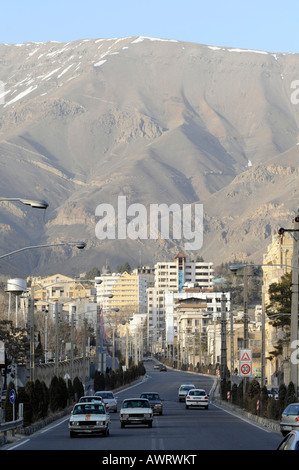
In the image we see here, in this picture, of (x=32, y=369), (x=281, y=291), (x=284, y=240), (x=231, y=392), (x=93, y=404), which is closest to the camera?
(x=93, y=404)

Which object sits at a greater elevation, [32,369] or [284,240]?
[284,240]

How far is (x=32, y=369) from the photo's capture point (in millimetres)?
64562

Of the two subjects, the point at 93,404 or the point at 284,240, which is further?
the point at 284,240

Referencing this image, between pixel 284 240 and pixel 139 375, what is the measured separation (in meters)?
50.0

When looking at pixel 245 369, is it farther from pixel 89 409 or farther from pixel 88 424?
pixel 88 424

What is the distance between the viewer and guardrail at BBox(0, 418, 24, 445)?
143 ft

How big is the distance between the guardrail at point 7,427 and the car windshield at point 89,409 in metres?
2.82

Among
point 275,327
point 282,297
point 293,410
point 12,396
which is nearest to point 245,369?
point 12,396

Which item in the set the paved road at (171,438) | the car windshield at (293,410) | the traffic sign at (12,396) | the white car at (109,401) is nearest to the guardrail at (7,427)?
the paved road at (171,438)

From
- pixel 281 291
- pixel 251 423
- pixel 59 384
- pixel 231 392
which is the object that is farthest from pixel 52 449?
pixel 281 291

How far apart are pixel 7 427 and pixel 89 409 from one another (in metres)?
3.80

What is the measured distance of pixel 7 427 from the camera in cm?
4647

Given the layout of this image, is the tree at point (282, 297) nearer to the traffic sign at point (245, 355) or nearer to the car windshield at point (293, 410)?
the traffic sign at point (245, 355)
